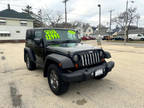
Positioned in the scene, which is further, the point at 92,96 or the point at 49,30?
the point at 49,30

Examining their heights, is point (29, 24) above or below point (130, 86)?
above

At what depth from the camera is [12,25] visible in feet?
91.4

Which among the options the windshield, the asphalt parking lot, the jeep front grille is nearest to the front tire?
the asphalt parking lot

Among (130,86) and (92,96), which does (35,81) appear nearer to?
(92,96)

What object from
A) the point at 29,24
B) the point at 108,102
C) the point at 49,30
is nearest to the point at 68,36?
the point at 49,30

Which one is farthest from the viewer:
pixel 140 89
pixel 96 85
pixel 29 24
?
pixel 29 24

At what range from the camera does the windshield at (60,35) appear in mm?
3607

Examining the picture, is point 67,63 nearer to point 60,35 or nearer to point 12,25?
point 60,35

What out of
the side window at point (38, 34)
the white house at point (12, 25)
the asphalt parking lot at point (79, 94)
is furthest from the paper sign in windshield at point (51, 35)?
the white house at point (12, 25)

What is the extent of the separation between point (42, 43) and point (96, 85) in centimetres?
223

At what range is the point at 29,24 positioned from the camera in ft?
100

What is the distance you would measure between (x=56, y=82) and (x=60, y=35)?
5.76 ft

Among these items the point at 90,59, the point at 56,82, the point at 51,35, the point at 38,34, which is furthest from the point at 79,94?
the point at 38,34

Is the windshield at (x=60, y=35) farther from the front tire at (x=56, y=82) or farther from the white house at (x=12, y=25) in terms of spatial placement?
the white house at (x=12, y=25)
